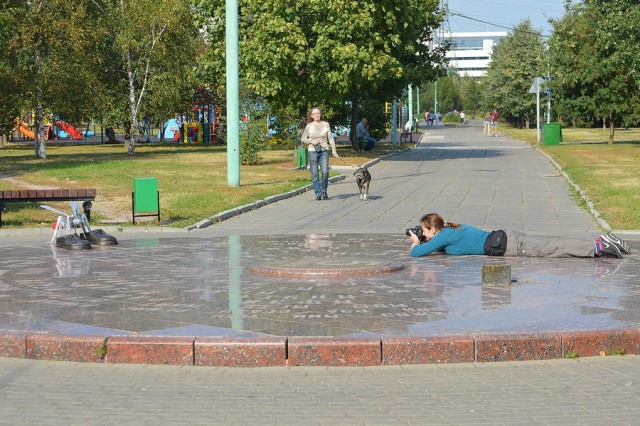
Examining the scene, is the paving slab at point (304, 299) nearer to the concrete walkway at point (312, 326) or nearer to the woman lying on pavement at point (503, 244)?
the concrete walkway at point (312, 326)

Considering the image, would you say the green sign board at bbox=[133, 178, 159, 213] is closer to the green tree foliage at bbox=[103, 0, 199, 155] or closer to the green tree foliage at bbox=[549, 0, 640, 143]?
the green tree foliage at bbox=[103, 0, 199, 155]

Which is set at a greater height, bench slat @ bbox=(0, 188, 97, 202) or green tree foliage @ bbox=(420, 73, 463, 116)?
Result: green tree foliage @ bbox=(420, 73, 463, 116)

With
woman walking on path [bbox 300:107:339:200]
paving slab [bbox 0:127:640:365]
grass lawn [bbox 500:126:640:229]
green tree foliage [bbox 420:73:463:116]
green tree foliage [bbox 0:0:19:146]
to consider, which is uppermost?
green tree foliage [bbox 420:73:463:116]

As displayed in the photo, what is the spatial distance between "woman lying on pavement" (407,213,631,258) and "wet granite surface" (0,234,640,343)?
168 mm

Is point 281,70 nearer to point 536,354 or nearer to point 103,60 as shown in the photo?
point 103,60

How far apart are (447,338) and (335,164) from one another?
2937 cm

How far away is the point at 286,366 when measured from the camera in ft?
24.2

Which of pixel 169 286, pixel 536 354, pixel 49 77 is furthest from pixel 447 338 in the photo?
pixel 49 77

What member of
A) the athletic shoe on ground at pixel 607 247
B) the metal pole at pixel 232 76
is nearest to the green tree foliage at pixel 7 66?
Answer: the metal pole at pixel 232 76

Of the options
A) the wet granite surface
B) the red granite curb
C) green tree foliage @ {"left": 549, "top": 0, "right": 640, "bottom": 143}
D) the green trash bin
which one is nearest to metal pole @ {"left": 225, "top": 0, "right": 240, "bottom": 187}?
the wet granite surface

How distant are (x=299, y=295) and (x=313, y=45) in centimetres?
2813

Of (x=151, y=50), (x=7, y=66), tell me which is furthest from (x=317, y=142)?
(x=151, y=50)

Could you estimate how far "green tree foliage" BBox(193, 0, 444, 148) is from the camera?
3534 cm

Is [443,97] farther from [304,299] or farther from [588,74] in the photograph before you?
[304,299]
